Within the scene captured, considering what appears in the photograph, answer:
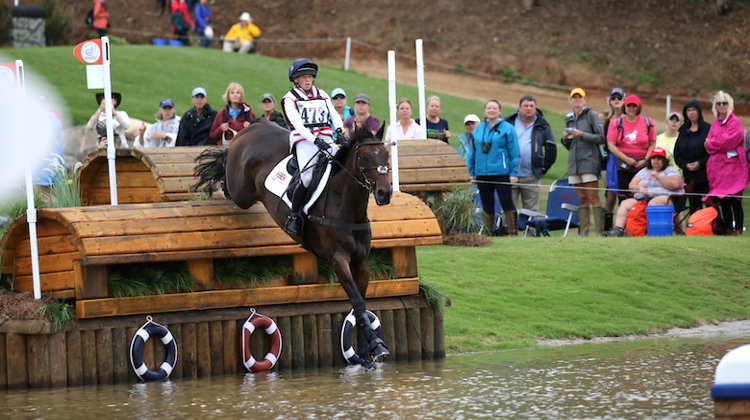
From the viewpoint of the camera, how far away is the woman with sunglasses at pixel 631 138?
16328 millimetres

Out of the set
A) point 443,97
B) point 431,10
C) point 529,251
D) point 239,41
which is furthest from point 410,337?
point 431,10

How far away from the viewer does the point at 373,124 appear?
12641mm

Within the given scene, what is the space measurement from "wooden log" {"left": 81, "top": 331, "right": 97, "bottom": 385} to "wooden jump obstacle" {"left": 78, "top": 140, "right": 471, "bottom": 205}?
3.59 meters

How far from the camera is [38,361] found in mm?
9211

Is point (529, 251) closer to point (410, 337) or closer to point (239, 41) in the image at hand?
point (410, 337)

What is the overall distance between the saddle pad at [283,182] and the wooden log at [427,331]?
1.80 meters

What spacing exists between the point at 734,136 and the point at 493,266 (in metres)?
4.53

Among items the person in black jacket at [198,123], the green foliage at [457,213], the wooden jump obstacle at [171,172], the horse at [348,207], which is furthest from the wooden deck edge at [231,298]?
the person in black jacket at [198,123]

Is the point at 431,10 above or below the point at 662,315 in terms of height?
above

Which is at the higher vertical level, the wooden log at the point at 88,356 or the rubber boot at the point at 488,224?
the rubber boot at the point at 488,224

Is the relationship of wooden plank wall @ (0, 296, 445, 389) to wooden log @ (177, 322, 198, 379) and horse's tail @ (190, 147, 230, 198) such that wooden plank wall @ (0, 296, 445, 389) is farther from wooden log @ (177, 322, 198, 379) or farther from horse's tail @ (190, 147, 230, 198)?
horse's tail @ (190, 147, 230, 198)

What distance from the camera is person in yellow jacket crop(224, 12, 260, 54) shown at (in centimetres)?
3778

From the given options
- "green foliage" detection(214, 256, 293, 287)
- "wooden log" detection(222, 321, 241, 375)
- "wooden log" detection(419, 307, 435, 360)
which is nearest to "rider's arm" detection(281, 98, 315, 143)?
"green foliage" detection(214, 256, 293, 287)

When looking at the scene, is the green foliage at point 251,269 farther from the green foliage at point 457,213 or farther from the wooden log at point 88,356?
the green foliage at point 457,213
